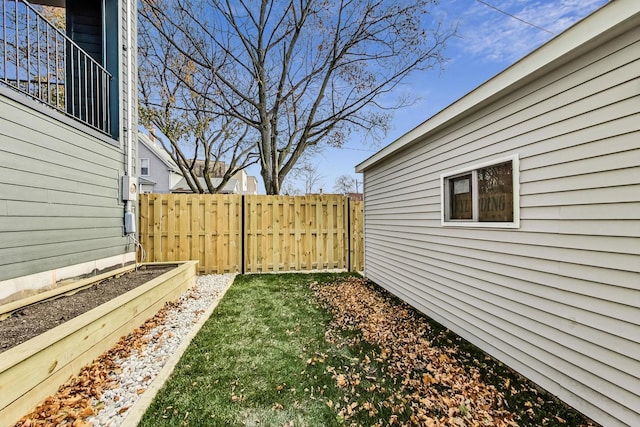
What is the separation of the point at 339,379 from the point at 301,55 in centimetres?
1002

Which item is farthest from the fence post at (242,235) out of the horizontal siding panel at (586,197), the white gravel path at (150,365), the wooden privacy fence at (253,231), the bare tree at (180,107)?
the horizontal siding panel at (586,197)

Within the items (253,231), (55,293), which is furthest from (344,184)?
(55,293)

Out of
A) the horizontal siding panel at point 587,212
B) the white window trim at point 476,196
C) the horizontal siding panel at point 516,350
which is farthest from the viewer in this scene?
the white window trim at point 476,196

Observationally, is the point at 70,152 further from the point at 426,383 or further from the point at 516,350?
the point at 516,350

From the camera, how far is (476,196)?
3342mm

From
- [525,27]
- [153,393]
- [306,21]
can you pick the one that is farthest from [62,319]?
[306,21]

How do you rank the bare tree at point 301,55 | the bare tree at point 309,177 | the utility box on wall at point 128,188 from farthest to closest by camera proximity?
→ the bare tree at point 309,177, the bare tree at point 301,55, the utility box on wall at point 128,188

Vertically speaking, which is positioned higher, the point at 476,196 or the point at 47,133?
the point at 47,133

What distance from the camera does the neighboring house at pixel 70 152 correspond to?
2953 mm

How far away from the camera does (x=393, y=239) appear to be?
218 inches

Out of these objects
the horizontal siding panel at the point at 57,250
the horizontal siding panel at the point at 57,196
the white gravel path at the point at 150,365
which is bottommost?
the white gravel path at the point at 150,365

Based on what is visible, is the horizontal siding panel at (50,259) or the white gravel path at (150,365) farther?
the horizontal siding panel at (50,259)

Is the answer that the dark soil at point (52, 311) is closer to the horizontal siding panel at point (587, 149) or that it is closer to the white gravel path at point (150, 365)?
the white gravel path at point (150, 365)

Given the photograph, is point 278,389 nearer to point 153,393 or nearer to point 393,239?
point 153,393
